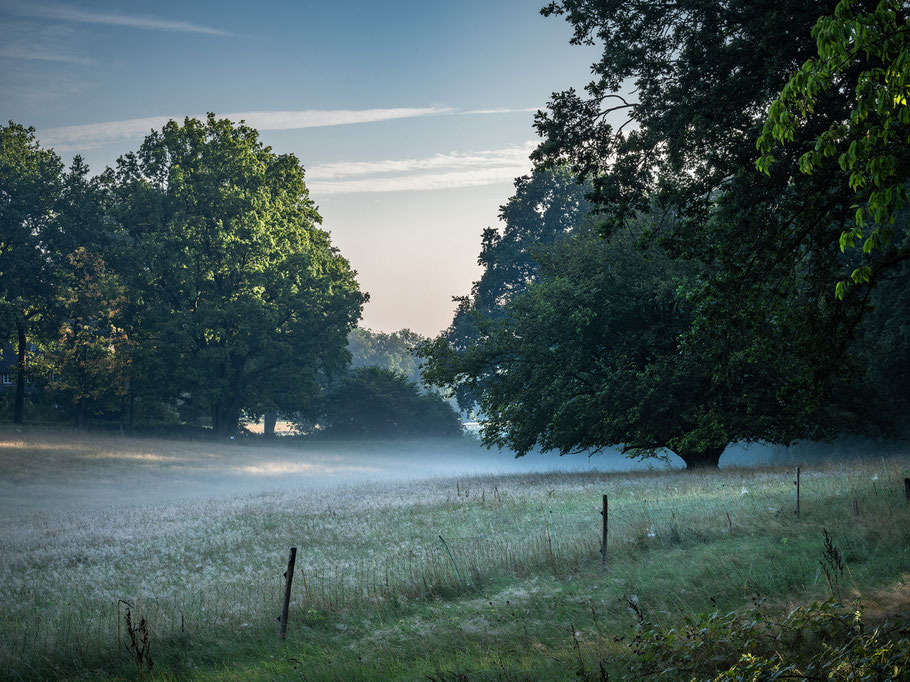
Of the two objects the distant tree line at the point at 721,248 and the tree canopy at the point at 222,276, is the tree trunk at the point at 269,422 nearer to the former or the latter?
the tree canopy at the point at 222,276

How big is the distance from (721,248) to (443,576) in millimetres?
7265

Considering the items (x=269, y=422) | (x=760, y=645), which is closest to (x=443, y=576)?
(x=760, y=645)

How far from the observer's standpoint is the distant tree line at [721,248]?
718 cm

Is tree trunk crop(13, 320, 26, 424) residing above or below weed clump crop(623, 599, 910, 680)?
above

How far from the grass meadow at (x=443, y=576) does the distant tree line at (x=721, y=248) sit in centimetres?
278

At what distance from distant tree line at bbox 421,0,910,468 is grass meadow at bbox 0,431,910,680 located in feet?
9.11

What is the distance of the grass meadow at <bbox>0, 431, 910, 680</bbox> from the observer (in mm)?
9195

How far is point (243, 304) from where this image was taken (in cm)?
5025

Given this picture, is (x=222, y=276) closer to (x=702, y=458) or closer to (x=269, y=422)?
(x=269, y=422)

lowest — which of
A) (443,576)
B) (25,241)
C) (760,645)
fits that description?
(443,576)

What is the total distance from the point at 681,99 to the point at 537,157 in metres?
2.84

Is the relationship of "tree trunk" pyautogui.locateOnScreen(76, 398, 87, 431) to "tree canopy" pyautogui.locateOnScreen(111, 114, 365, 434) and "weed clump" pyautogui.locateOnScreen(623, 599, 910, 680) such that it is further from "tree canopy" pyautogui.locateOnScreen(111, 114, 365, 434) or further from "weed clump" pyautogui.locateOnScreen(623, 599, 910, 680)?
"weed clump" pyautogui.locateOnScreen(623, 599, 910, 680)

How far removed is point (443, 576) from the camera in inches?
503

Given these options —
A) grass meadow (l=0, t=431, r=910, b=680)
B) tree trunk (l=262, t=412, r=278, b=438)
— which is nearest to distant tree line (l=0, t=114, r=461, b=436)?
tree trunk (l=262, t=412, r=278, b=438)
